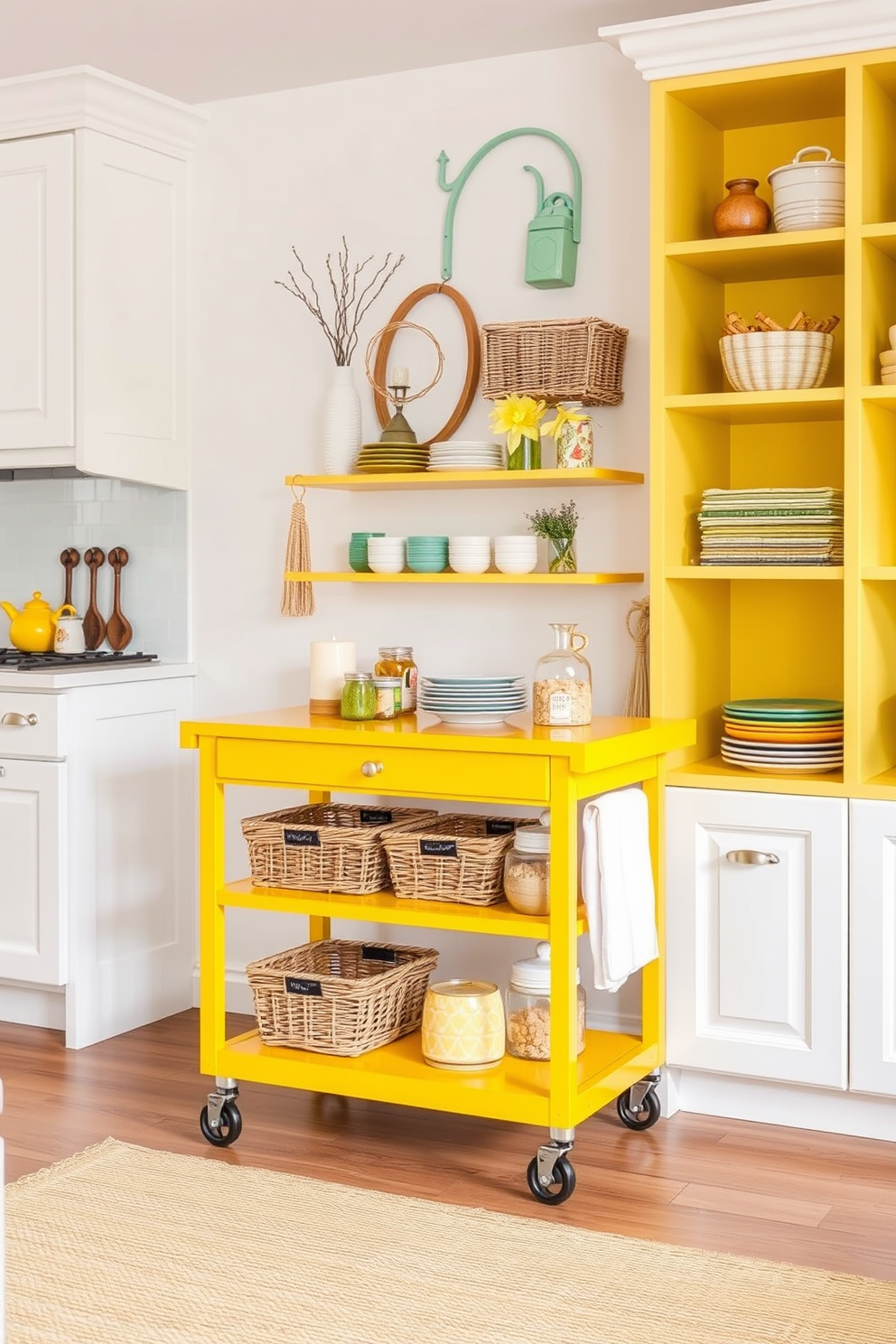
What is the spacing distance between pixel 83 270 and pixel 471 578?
51.5 inches

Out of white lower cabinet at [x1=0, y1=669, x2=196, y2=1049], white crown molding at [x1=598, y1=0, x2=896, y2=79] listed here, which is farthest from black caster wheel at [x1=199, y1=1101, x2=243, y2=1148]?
white crown molding at [x1=598, y1=0, x2=896, y2=79]

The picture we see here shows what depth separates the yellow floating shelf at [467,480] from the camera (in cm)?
340

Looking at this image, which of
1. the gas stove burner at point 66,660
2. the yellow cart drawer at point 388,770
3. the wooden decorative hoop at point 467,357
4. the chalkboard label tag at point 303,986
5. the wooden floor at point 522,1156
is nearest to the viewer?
the wooden floor at point 522,1156

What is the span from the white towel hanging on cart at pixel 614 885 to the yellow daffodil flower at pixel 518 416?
3.04 ft

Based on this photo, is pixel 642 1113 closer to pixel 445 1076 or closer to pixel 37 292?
pixel 445 1076

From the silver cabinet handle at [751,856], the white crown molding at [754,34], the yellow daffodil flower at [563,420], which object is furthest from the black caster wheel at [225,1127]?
the white crown molding at [754,34]

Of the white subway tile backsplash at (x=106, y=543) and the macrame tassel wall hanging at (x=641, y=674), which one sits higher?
the white subway tile backsplash at (x=106, y=543)

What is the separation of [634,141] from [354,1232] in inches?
98.8

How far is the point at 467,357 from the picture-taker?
149 inches

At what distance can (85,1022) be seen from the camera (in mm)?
3838

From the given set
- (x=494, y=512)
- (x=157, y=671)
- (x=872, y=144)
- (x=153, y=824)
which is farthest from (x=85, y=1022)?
(x=872, y=144)

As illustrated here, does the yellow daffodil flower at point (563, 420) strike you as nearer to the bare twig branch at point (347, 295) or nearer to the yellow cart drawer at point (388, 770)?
the bare twig branch at point (347, 295)

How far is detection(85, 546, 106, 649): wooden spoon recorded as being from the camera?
429 centimetres

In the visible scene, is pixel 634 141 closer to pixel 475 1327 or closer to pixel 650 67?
pixel 650 67
